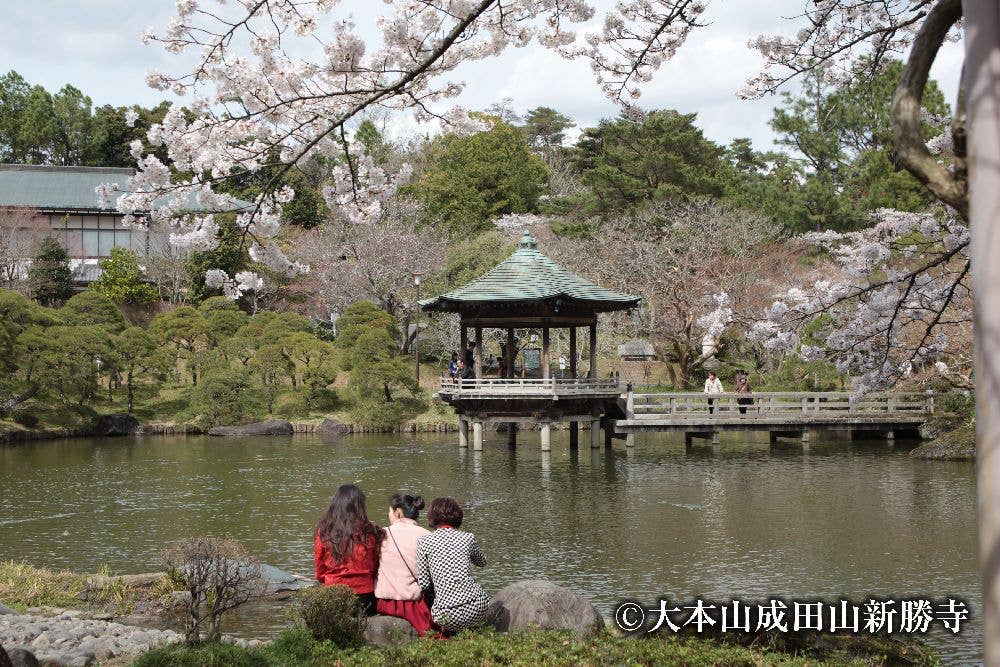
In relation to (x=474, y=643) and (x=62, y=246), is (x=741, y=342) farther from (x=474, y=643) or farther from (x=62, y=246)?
(x=474, y=643)

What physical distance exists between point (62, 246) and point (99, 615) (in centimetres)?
2751

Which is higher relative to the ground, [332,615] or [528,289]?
[528,289]

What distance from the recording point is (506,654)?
15.1 ft

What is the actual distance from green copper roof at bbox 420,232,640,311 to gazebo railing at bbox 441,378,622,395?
4.91 ft

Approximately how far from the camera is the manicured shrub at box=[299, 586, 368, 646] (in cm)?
498

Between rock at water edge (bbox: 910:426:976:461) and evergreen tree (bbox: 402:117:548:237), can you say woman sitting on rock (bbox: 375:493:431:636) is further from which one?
evergreen tree (bbox: 402:117:548:237)

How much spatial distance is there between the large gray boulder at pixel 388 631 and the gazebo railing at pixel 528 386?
12.7 meters

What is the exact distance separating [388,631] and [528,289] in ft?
43.7

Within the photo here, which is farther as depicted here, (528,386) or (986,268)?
(528,386)

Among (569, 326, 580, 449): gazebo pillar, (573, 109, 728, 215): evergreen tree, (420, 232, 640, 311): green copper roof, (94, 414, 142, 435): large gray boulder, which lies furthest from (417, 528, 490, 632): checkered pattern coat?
(573, 109, 728, 215): evergreen tree

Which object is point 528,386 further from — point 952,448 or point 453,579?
point 453,579

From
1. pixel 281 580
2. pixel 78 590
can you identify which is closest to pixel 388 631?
pixel 281 580

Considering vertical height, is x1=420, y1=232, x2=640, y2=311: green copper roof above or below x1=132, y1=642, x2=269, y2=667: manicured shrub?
above

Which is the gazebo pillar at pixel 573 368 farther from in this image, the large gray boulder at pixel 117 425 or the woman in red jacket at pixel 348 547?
the woman in red jacket at pixel 348 547
